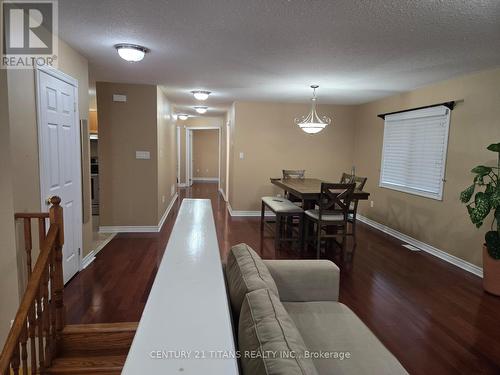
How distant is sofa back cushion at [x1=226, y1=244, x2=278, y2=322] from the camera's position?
4.53ft

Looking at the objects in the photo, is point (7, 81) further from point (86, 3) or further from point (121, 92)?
point (121, 92)

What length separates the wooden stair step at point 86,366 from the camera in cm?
213

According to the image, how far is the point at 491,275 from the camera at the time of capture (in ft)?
10.4

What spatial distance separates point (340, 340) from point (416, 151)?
396cm

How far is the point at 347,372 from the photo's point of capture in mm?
1381

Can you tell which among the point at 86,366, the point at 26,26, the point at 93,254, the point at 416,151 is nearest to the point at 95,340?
the point at 86,366

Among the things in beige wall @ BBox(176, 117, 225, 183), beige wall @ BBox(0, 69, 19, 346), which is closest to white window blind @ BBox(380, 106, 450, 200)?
beige wall @ BBox(0, 69, 19, 346)

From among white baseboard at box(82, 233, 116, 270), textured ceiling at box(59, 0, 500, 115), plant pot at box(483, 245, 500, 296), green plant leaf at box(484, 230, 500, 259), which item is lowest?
white baseboard at box(82, 233, 116, 270)

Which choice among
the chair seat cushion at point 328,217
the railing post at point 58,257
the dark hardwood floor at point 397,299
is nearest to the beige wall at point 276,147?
the dark hardwood floor at point 397,299

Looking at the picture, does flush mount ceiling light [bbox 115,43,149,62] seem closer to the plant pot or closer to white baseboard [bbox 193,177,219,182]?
the plant pot

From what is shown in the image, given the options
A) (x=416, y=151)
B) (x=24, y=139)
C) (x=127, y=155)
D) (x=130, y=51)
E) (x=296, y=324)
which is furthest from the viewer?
(x=127, y=155)

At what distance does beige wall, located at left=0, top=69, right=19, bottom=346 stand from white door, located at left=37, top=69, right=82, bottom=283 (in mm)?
406

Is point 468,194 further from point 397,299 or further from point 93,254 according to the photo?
point 93,254

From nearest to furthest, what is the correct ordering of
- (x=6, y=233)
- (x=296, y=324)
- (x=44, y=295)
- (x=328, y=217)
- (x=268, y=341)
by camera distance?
(x=268, y=341)
(x=296, y=324)
(x=44, y=295)
(x=6, y=233)
(x=328, y=217)
